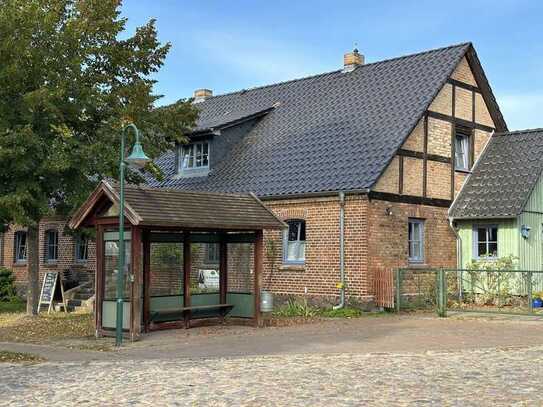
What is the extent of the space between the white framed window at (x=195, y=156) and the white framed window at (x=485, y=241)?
9.13 m

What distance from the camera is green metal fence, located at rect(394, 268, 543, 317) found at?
20.3 m

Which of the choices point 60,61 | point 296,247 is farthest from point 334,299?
point 60,61

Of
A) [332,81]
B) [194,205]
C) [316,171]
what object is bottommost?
[194,205]

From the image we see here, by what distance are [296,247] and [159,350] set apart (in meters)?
9.12

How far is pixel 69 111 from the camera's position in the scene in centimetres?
1897

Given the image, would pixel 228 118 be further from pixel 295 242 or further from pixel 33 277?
pixel 33 277

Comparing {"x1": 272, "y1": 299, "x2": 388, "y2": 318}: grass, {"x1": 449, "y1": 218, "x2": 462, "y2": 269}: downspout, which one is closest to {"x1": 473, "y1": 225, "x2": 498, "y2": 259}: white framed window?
{"x1": 449, "y1": 218, "x2": 462, "y2": 269}: downspout

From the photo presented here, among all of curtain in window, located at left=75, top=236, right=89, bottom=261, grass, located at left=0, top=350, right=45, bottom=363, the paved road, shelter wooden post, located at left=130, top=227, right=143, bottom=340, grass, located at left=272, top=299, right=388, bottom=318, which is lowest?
grass, located at left=0, top=350, right=45, bottom=363

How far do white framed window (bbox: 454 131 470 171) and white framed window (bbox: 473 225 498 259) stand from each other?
2386 mm


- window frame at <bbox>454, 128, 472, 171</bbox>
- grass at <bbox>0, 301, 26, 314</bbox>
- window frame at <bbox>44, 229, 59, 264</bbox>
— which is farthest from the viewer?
window frame at <bbox>44, 229, 59, 264</bbox>

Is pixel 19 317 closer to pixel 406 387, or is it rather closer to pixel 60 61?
pixel 60 61

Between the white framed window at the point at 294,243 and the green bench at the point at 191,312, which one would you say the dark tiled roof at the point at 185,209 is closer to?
the green bench at the point at 191,312

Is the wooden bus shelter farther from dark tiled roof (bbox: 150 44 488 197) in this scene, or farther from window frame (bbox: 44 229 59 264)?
window frame (bbox: 44 229 59 264)

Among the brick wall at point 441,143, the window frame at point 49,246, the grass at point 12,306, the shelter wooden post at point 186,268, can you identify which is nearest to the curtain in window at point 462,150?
the brick wall at point 441,143
